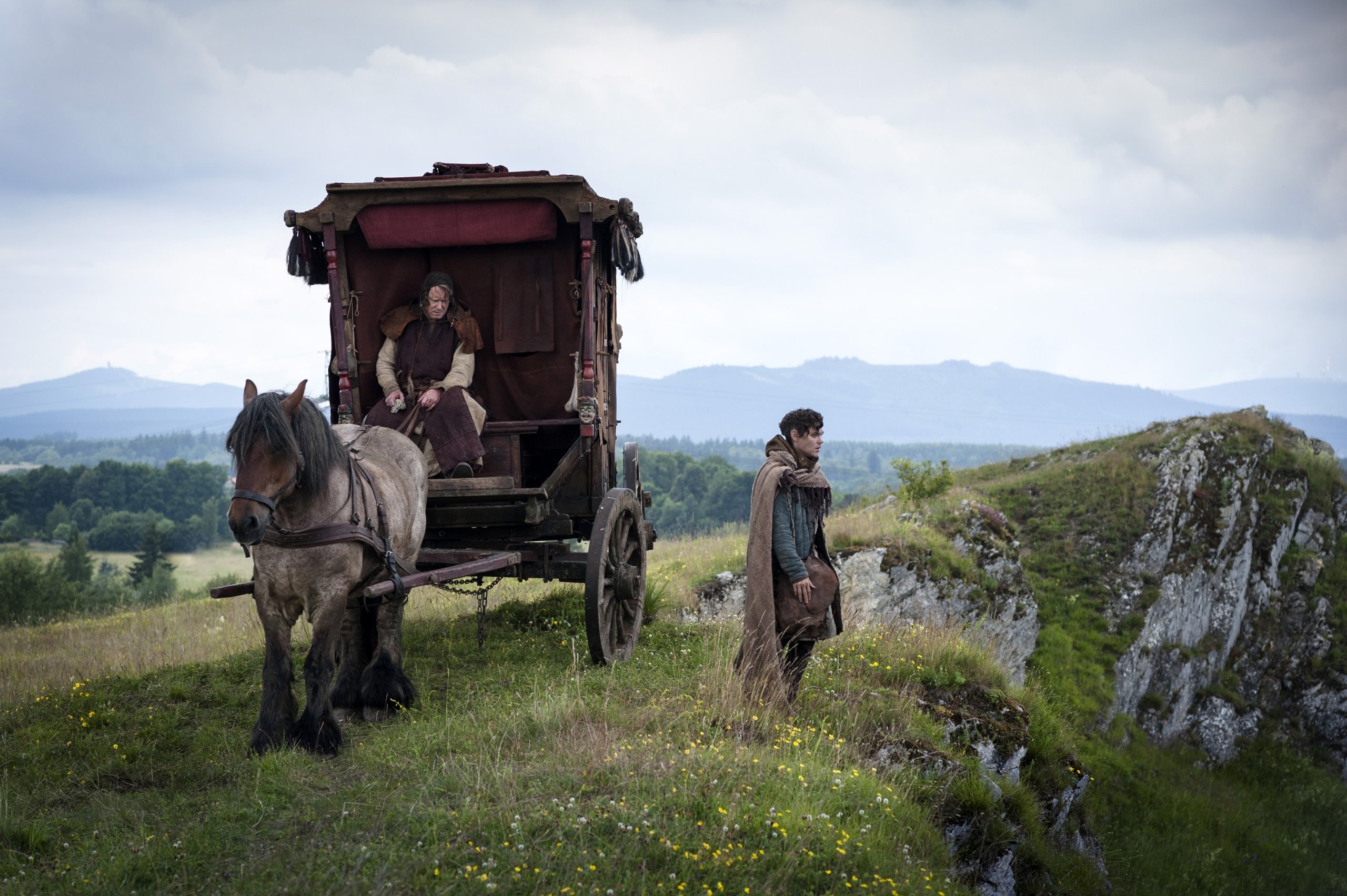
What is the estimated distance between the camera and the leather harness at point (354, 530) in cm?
498

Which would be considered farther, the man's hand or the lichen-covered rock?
the lichen-covered rock

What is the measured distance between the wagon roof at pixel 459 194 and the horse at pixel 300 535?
2113 millimetres

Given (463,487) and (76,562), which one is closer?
(463,487)

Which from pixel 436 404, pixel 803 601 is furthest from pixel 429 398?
pixel 803 601

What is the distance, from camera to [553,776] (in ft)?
15.1

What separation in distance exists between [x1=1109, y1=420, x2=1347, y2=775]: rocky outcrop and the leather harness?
14.4 meters

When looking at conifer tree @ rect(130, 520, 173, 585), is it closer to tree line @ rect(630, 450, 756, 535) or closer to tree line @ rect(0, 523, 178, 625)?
tree line @ rect(0, 523, 178, 625)

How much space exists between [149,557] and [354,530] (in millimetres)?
52087

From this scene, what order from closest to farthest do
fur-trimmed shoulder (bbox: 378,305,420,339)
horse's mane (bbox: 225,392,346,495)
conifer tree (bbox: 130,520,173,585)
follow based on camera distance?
1. horse's mane (bbox: 225,392,346,495)
2. fur-trimmed shoulder (bbox: 378,305,420,339)
3. conifer tree (bbox: 130,520,173,585)

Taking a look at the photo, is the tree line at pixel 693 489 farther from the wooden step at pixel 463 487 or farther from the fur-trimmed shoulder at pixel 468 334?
the wooden step at pixel 463 487

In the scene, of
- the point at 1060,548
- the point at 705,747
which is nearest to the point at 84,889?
the point at 705,747

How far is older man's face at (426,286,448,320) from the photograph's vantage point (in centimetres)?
736

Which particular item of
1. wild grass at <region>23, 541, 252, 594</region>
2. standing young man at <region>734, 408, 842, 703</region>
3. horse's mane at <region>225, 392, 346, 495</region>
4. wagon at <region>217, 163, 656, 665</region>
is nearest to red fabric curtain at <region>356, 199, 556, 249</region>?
wagon at <region>217, 163, 656, 665</region>

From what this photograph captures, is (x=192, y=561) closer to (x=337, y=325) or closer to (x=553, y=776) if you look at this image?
(x=337, y=325)
